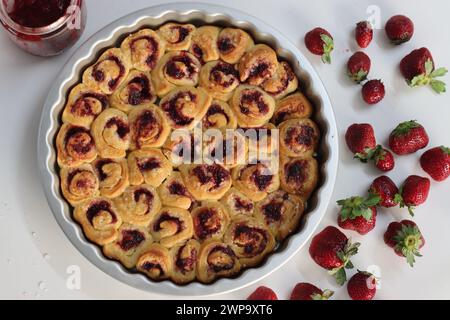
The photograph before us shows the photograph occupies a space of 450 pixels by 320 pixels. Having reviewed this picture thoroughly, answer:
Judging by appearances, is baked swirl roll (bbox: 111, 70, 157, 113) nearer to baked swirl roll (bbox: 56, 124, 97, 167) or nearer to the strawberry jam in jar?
baked swirl roll (bbox: 56, 124, 97, 167)

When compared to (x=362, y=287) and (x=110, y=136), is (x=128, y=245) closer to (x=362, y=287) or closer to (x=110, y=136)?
(x=110, y=136)

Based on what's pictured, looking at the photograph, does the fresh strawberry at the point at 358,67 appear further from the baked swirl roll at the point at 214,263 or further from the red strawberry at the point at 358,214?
the baked swirl roll at the point at 214,263

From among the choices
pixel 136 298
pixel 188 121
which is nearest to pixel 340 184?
pixel 188 121

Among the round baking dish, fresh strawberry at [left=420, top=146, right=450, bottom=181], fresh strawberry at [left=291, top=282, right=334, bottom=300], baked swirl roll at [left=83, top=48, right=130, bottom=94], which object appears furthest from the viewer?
fresh strawberry at [left=420, top=146, right=450, bottom=181]

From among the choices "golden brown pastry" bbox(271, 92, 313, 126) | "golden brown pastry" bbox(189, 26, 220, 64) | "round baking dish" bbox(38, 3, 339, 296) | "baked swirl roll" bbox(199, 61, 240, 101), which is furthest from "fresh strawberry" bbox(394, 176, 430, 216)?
"golden brown pastry" bbox(189, 26, 220, 64)

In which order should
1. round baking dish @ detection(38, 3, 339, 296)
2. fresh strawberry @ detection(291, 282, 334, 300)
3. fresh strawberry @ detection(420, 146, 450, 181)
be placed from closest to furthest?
round baking dish @ detection(38, 3, 339, 296) → fresh strawberry @ detection(291, 282, 334, 300) → fresh strawberry @ detection(420, 146, 450, 181)

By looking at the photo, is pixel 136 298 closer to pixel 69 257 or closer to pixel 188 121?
pixel 69 257

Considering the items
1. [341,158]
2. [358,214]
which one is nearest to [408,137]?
[341,158]
